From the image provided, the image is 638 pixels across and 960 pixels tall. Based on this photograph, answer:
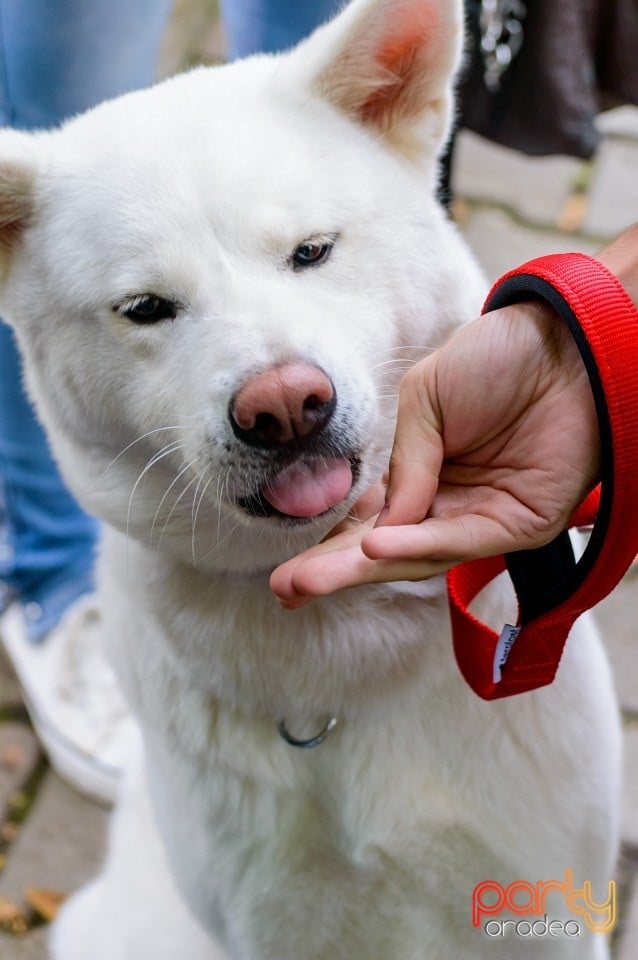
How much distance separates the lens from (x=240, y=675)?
5.66 feet

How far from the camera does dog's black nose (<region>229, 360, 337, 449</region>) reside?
4.50ft

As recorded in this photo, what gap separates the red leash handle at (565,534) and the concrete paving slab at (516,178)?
2.79m

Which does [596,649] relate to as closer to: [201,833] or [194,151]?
[201,833]

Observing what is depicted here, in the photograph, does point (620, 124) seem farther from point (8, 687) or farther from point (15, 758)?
point (15, 758)

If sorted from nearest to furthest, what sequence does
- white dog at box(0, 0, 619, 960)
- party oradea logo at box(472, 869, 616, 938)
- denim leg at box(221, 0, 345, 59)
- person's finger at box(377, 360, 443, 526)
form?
person's finger at box(377, 360, 443, 526) → white dog at box(0, 0, 619, 960) → party oradea logo at box(472, 869, 616, 938) → denim leg at box(221, 0, 345, 59)

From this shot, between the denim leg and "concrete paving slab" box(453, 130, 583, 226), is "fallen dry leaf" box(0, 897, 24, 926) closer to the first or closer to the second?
the denim leg

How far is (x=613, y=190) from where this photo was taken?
4.12 metres

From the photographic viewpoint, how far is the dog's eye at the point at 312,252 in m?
1.53

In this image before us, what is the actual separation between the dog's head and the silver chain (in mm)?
827

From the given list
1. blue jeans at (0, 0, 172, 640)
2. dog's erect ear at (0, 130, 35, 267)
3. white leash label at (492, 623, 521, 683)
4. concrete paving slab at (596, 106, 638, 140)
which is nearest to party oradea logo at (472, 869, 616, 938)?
white leash label at (492, 623, 521, 683)

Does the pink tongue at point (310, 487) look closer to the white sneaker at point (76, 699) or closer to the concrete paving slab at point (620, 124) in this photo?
the white sneaker at point (76, 699)

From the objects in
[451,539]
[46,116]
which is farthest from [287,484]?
[46,116]

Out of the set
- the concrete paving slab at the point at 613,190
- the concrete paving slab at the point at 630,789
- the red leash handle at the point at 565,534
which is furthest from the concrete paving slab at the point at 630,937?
the concrete paving slab at the point at 613,190

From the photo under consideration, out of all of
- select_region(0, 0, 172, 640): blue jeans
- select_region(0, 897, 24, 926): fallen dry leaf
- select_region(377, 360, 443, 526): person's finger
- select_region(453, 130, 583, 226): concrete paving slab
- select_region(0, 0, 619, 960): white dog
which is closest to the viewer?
select_region(377, 360, 443, 526): person's finger
